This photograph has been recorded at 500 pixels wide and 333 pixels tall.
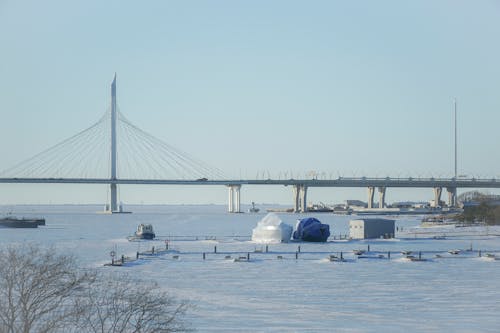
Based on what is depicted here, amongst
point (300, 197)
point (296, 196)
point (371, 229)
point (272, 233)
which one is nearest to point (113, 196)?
point (296, 196)

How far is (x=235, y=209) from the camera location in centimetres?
17288

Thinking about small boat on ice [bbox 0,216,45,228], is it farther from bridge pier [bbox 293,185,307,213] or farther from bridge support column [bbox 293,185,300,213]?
bridge support column [bbox 293,185,300,213]

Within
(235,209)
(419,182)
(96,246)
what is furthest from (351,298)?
(235,209)

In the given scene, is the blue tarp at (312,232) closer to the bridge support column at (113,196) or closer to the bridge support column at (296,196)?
the bridge support column at (113,196)

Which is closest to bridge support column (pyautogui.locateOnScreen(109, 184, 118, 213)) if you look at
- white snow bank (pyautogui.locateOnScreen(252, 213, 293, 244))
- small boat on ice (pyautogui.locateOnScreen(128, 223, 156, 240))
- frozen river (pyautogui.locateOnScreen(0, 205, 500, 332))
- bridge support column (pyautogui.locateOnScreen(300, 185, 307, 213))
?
bridge support column (pyautogui.locateOnScreen(300, 185, 307, 213))

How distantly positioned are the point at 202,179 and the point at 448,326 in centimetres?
10545

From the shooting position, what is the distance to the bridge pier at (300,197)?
531 feet

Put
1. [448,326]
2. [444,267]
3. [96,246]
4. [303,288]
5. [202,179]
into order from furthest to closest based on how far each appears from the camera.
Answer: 1. [202,179]
2. [96,246]
3. [444,267]
4. [303,288]
5. [448,326]

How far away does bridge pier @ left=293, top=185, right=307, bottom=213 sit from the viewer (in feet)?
531

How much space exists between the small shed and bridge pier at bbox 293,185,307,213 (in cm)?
8201

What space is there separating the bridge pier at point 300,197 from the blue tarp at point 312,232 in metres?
86.8

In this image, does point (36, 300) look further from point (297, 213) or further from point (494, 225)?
point (297, 213)

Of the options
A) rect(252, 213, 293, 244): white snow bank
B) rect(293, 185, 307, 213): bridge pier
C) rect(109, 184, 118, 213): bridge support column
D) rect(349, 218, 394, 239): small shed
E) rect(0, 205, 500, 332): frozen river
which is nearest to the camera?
rect(0, 205, 500, 332): frozen river

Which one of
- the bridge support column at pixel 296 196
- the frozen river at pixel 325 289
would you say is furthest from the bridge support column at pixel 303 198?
the frozen river at pixel 325 289
